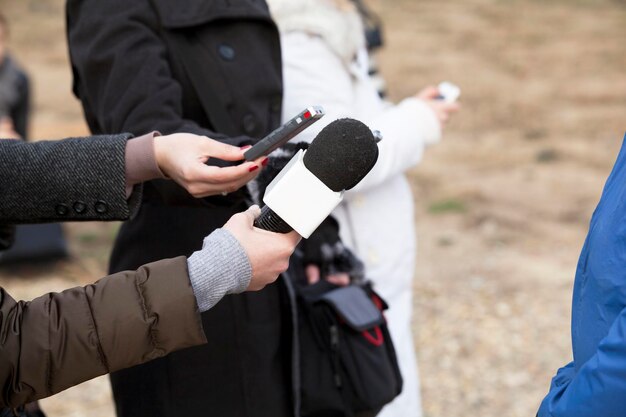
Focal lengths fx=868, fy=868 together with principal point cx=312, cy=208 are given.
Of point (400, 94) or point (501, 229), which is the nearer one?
point (501, 229)

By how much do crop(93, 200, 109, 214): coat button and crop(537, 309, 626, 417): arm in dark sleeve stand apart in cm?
87

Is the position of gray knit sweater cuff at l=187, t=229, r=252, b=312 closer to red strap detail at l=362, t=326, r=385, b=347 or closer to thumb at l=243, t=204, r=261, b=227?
thumb at l=243, t=204, r=261, b=227

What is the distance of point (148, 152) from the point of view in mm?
1591

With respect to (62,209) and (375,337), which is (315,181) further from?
(375,337)

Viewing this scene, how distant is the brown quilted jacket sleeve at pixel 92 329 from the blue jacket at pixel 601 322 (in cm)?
58

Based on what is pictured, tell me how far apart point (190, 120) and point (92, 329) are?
64 centimetres

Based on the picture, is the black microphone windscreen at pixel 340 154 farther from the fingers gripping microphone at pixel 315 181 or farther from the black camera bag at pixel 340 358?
the black camera bag at pixel 340 358

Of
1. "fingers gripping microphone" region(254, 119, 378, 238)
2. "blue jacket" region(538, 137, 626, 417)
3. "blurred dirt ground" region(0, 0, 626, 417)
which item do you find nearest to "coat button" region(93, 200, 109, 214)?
"fingers gripping microphone" region(254, 119, 378, 238)

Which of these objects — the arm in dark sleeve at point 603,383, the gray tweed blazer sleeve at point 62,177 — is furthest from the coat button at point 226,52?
the arm in dark sleeve at point 603,383

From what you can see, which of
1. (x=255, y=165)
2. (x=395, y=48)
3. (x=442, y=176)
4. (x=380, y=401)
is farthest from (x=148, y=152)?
(x=395, y=48)

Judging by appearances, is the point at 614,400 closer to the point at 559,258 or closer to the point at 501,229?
the point at 559,258

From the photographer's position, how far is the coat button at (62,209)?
161 cm

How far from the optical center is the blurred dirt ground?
4258mm

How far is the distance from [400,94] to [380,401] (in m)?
7.77
